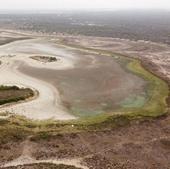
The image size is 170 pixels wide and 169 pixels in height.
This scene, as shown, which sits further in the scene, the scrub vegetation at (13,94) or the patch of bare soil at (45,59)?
the patch of bare soil at (45,59)

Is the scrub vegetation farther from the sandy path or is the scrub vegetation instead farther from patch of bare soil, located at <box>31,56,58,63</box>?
patch of bare soil, located at <box>31,56,58,63</box>

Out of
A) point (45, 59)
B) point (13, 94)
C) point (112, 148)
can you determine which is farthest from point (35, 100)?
point (45, 59)

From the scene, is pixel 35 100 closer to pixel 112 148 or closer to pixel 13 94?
pixel 13 94

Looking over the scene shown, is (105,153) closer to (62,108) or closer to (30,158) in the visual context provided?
(30,158)

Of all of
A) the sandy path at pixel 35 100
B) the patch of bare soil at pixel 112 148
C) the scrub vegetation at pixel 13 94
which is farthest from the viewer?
the scrub vegetation at pixel 13 94

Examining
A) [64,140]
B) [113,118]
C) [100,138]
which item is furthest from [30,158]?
[113,118]

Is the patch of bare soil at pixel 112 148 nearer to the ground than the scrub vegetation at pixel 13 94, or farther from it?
nearer to the ground

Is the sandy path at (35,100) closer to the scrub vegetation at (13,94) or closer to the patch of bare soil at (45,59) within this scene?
the scrub vegetation at (13,94)

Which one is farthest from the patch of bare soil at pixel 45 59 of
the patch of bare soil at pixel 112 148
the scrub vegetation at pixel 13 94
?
the patch of bare soil at pixel 112 148

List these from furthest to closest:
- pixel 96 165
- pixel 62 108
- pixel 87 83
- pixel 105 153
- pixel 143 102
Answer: pixel 87 83, pixel 143 102, pixel 62 108, pixel 105 153, pixel 96 165
